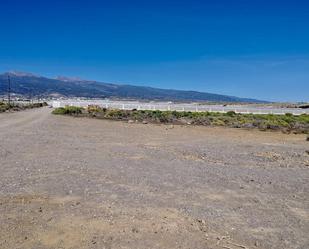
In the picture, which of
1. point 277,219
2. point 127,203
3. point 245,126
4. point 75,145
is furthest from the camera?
point 245,126

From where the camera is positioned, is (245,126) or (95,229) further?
(245,126)

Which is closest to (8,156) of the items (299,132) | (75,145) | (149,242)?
(75,145)

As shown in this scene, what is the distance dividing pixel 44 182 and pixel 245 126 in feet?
76.2

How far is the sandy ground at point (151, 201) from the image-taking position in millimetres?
5945

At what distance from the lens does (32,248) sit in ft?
18.1

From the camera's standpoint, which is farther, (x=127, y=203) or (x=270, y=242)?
(x=127, y=203)

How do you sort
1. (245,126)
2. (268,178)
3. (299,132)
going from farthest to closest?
1. (245,126)
2. (299,132)
3. (268,178)

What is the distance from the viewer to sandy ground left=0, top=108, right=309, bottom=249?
5.95 m

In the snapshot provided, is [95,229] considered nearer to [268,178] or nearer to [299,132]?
[268,178]

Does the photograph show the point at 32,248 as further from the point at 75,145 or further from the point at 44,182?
the point at 75,145

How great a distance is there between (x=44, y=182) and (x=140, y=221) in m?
3.43

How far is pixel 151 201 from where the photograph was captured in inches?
310

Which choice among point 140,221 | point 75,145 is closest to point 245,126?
point 75,145

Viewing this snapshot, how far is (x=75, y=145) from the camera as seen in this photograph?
16.8m
